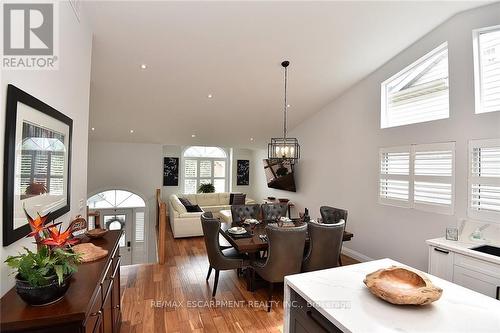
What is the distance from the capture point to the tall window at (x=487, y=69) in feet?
8.98

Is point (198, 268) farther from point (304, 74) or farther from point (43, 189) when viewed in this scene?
point (304, 74)

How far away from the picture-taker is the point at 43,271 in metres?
1.06

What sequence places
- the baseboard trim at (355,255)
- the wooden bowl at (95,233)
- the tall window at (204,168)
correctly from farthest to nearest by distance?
the tall window at (204,168), the baseboard trim at (355,255), the wooden bowl at (95,233)

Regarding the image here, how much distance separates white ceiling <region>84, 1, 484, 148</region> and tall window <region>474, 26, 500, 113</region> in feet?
1.33

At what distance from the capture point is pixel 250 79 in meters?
4.11

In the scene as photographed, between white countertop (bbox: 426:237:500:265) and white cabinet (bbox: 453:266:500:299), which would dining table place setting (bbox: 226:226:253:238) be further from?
white cabinet (bbox: 453:266:500:299)

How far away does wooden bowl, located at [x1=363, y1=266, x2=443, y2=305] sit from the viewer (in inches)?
44.3

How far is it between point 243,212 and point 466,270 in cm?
306

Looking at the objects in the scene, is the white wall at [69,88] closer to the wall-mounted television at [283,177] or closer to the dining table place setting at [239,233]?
the dining table place setting at [239,233]

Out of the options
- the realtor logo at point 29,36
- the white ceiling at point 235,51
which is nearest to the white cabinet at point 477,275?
the white ceiling at point 235,51

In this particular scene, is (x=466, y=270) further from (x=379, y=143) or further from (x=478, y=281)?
(x=379, y=143)

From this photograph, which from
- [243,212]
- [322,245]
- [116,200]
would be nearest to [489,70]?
[322,245]

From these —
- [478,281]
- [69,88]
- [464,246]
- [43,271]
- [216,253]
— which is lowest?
[216,253]

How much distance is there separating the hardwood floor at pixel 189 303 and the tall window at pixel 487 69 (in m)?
3.46
